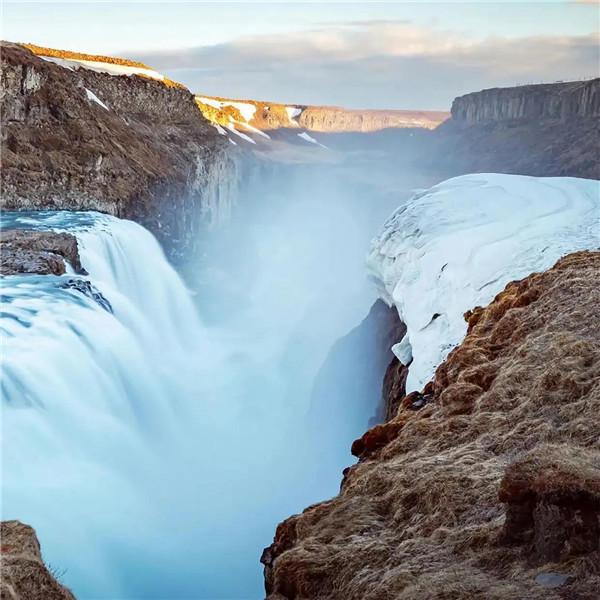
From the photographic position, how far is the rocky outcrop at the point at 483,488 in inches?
178

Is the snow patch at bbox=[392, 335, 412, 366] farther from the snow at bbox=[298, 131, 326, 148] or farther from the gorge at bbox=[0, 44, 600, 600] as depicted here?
the snow at bbox=[298, 131, 326, 148]


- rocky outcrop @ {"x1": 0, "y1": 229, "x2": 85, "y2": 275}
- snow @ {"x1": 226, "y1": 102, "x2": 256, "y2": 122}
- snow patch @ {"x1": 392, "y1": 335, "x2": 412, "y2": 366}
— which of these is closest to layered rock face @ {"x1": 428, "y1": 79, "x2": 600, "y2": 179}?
snow @ {"x1": 226, "y1": 102, "x2": 256, "y2": 122}

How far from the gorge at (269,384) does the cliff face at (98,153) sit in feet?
0.43

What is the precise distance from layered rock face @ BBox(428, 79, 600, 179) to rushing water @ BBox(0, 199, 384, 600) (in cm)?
6292

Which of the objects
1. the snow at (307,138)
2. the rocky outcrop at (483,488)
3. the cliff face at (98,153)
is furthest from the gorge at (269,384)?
the snow at (307,138)

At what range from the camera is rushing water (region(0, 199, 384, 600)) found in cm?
1050

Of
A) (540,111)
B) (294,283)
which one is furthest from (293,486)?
(540,111)

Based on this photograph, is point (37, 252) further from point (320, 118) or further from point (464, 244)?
point (320, 118)

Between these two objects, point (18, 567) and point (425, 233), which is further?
point (425, 233)

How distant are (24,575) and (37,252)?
14.2 m

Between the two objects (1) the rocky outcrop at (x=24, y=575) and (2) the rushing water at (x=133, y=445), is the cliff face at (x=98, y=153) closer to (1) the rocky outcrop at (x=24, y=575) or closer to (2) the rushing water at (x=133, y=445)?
(2) the rushing water at (x=133, y=445)

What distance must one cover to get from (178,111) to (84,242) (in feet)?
99.9

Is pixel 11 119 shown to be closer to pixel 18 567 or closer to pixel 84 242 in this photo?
pixel 84 242

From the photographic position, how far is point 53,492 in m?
10.6
